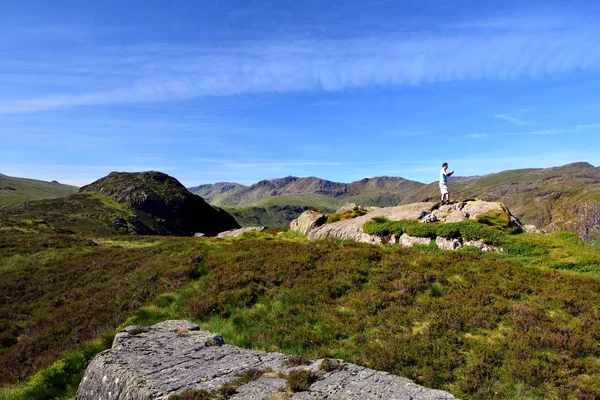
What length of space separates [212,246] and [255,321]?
13897 millimetres

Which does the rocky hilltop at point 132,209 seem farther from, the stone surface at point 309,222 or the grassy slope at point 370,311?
the grassy slope at point 370,311

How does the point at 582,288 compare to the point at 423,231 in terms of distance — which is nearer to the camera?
the point at 582,288

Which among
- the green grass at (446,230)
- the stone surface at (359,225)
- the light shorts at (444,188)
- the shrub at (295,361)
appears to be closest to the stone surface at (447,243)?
the green grass at (446,230)

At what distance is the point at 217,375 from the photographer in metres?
9.07

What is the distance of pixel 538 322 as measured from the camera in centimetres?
1173

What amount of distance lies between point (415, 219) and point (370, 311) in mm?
13474

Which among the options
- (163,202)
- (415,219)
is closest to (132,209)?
(163,202)

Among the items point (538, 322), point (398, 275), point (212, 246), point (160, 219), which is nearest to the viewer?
point (538, 322)

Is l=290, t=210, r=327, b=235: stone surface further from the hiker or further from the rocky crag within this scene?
the hiker

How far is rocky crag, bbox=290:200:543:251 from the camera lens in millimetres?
21906

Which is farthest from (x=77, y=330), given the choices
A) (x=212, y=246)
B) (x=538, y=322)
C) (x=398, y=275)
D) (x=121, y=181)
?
(x=121, y=181)

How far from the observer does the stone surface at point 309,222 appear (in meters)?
31.4

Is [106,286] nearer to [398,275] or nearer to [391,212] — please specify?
[398,275]

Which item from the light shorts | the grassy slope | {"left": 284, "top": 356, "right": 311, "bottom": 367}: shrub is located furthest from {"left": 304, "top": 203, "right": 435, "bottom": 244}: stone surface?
{"left": 284, "top": 356, "right": 311, "bottom": 367}: shrub
